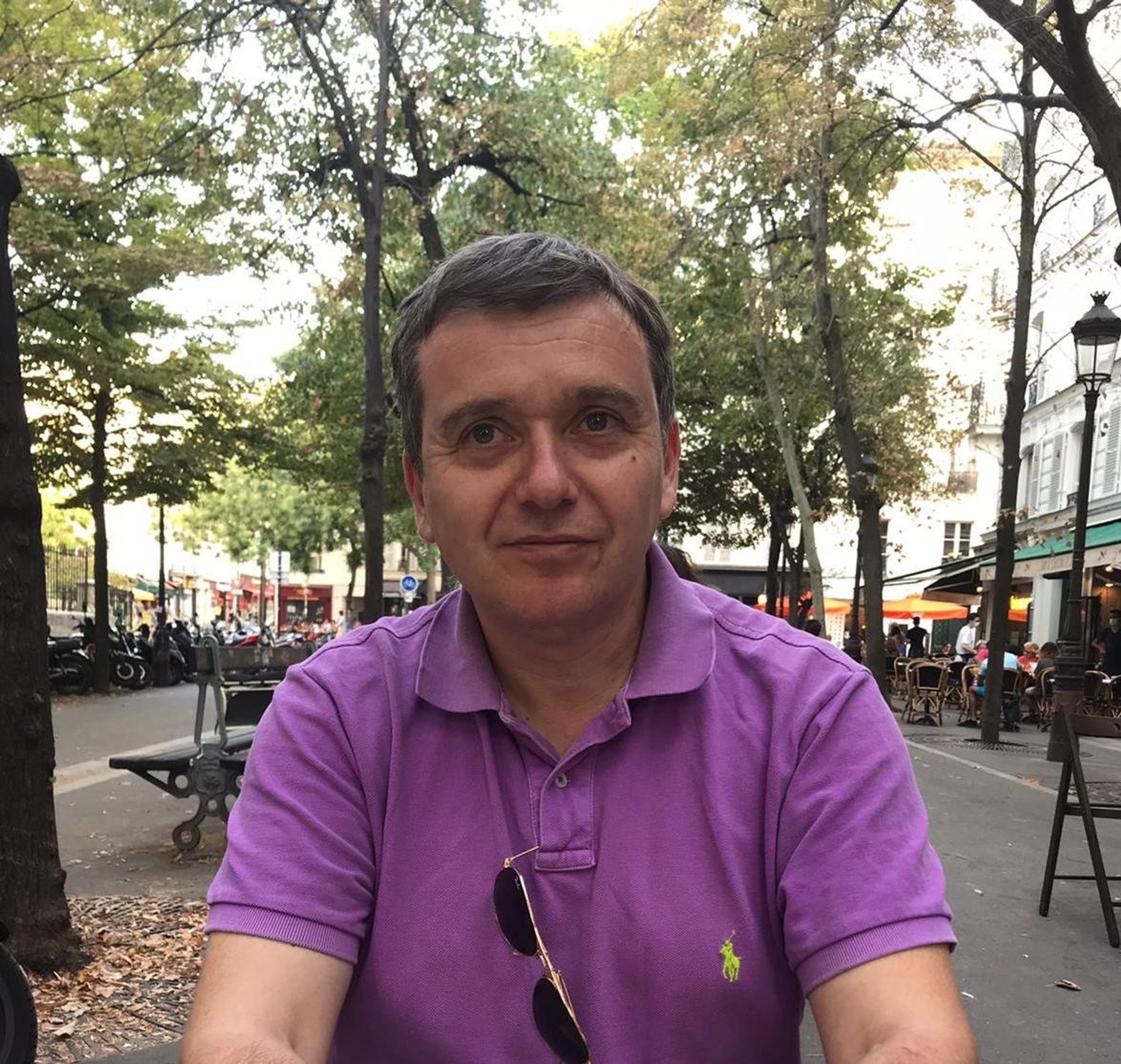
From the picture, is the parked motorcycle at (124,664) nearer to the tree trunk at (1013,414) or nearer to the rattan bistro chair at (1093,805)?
the tree trunk at (1013,414)

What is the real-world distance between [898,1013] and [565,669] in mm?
641

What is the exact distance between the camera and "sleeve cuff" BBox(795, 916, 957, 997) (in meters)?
1.34

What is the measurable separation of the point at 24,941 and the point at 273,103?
1128cm

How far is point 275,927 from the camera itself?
1405 millimetres

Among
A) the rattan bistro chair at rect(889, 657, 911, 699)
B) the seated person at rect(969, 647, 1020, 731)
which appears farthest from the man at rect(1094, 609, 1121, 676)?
the rattan bistro chair at rect(889, 657, 911, 699)

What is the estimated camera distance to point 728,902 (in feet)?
4.66

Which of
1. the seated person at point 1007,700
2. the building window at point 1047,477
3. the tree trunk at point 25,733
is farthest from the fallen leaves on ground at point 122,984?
the building window at point 1047,477

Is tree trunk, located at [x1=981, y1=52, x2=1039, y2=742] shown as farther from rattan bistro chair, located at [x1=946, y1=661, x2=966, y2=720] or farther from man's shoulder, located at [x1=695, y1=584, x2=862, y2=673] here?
man's shoulder, located at [x1=695, y1=584, x2=862, y2=673]

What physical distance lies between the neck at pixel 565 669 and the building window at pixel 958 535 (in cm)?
4809

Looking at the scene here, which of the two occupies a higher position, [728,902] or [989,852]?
[728,902]

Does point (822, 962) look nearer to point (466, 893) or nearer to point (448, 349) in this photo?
point (466, 893)

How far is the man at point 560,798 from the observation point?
1381mm

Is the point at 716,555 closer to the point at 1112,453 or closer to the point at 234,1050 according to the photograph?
the point at 1112,453

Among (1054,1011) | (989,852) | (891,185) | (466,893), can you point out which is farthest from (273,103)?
(466,893)
